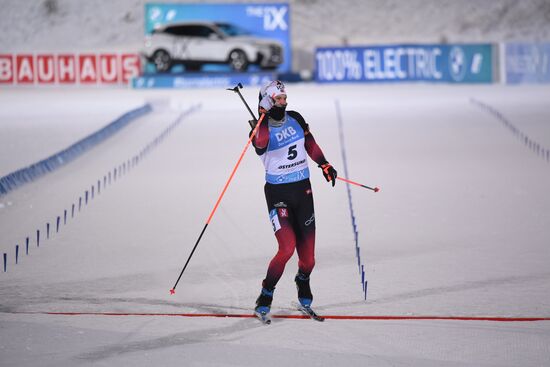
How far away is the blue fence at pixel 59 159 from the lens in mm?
A: 16500

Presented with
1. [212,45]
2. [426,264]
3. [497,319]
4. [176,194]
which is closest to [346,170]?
[176,194]

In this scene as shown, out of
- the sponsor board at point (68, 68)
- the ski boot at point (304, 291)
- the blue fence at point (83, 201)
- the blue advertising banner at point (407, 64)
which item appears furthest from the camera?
the sponsor board at point (68, 68)

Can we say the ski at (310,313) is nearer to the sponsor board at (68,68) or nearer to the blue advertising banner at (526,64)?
the blue advertising banner at (526,64)

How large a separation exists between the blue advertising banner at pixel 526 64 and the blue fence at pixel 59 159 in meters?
15.3

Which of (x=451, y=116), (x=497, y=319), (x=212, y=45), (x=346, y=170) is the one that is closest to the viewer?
(x=497, y=319)

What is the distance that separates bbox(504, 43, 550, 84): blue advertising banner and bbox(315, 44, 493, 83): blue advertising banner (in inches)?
28.8

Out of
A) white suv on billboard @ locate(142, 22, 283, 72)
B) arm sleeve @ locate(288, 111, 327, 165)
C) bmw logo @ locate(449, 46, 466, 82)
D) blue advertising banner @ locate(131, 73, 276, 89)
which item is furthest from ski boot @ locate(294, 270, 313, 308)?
white suv on billboard @ locate(142, 22, 283, 72)

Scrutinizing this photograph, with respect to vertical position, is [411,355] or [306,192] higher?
[306,192]

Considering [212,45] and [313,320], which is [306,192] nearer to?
[313,320]

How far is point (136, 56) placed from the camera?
141ft

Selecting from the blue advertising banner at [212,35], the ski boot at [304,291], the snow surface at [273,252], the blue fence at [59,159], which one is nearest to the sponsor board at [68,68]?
the blue advertising banner at [212,35]

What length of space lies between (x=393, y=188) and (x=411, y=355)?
28.2ft

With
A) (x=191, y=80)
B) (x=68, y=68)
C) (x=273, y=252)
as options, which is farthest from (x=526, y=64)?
(x=273, y=252)

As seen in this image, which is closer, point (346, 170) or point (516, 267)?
point (516, 267)
